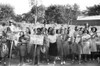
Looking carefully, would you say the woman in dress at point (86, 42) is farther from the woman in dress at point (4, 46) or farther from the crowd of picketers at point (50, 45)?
Answer: the woman in dress at point (4, 46)

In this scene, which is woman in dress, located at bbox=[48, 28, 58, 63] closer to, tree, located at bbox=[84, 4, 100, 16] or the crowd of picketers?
the crowd of picketers

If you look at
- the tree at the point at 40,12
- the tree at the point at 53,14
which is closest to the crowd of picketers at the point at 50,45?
the tree at the point at 53,14

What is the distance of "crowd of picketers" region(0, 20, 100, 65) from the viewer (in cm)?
868

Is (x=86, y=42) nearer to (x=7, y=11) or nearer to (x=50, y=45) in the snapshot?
(x=50, y=45)

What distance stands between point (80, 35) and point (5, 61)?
4010 mm

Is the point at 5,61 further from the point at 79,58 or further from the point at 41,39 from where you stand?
the point at 79,58

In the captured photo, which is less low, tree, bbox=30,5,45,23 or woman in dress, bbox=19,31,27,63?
tree, bbox=30,5,45,23

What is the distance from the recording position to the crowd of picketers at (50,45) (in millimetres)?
8680

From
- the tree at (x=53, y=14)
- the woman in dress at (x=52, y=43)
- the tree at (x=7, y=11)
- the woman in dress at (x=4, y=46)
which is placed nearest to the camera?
the woman in dress at (x=4, y=46)

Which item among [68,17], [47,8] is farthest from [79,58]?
[47,8]

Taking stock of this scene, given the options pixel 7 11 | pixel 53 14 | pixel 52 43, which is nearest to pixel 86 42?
pixel 52 43

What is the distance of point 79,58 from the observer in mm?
9297

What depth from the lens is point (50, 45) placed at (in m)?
9.02

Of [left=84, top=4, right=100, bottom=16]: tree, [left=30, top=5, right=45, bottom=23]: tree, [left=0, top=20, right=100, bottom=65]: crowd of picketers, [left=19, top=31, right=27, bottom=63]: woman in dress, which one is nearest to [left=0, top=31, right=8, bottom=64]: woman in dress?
[left=0, top=20, right=100, bottom=65]: crowd of picketers
